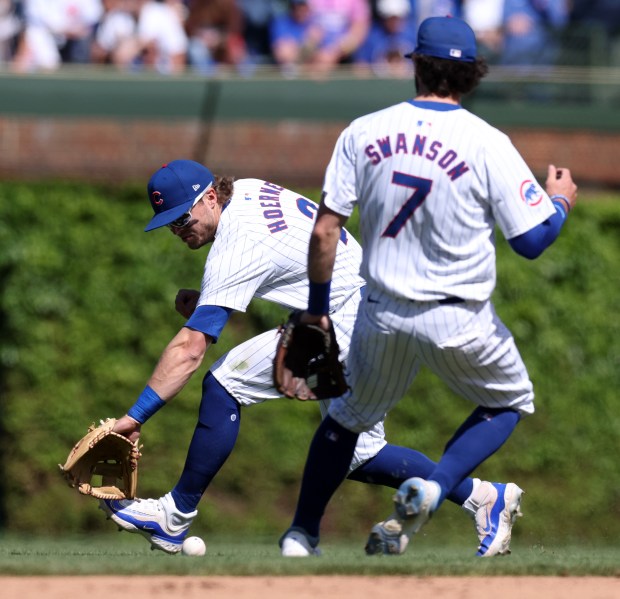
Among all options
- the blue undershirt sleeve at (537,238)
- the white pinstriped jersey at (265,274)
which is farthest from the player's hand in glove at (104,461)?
the blue undershirt sleeve at (537,238)

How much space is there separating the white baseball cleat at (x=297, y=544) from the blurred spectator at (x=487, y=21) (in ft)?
20.5

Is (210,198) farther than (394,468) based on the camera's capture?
No

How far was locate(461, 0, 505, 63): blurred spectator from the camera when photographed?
10.8 m

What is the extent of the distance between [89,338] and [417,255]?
219 inches

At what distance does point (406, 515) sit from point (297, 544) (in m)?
0.75

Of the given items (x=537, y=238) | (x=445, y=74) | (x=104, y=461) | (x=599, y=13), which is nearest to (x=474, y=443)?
(x=537, y=238)

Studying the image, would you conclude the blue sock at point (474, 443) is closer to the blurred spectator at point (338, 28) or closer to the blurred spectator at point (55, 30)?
the blurred spectator at point (338, 28)

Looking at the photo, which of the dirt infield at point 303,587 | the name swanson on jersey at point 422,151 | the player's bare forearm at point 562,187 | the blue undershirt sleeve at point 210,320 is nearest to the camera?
the dirt infield at point 303,587

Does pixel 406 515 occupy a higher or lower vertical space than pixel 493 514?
higher

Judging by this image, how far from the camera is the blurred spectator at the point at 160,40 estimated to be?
1130cm

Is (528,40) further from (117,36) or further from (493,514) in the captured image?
(493,514)

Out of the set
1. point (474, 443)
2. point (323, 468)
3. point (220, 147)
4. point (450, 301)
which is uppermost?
point (450, 301)

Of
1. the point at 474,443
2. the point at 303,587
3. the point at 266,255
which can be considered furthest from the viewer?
the point at 266,255

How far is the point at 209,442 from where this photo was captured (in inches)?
227
